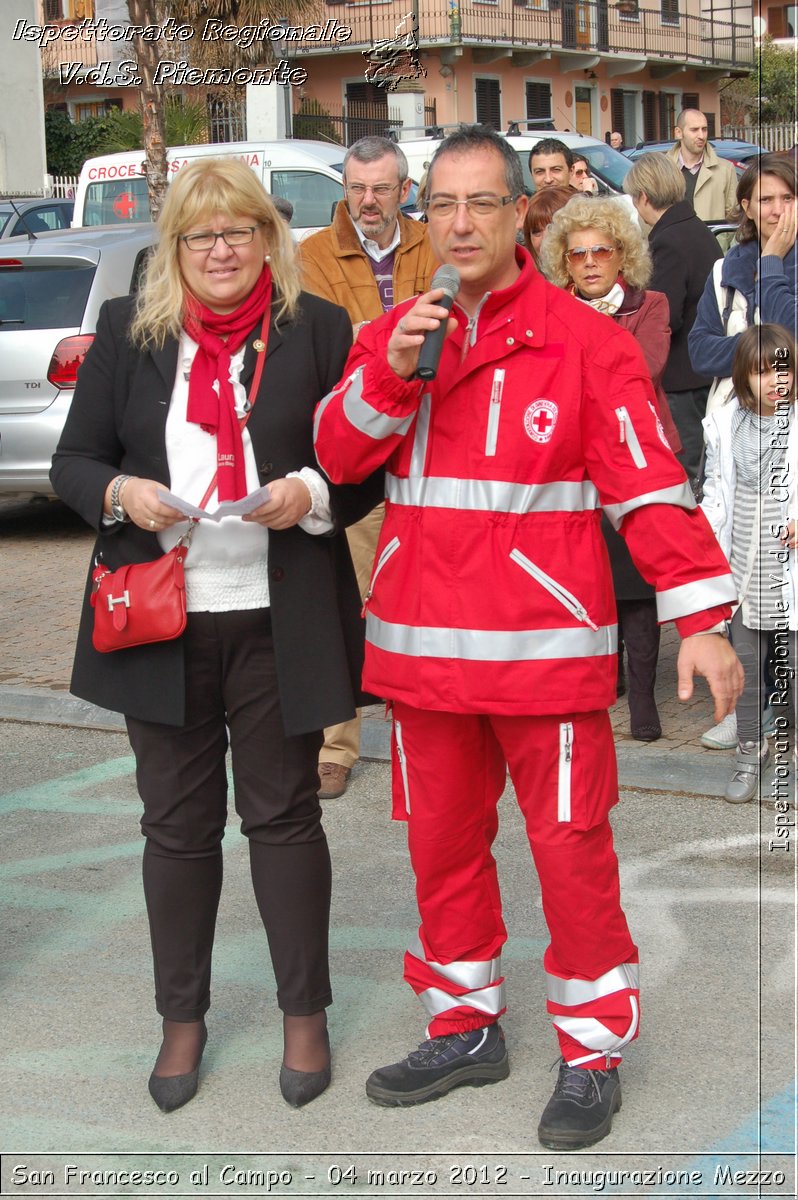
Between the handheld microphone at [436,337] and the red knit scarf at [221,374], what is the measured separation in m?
0.53

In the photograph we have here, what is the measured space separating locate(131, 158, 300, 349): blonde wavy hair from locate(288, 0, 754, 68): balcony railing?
34.7 metres

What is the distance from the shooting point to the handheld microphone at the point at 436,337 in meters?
2.95

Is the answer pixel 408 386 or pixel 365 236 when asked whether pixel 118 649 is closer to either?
pixel 408 386

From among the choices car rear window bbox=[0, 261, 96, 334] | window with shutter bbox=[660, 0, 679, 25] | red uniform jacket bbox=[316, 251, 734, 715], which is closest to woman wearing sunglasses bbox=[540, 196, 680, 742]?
red uniform jacket bbox=[316, 251, 734, 715]

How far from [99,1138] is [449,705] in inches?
48.9

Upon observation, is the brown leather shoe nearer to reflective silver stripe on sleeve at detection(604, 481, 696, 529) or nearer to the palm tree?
reflective silver stripe on sleeve at detection(604, 481, 696, 529)

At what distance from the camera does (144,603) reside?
3.43m

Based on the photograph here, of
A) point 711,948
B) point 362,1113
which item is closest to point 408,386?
point 362,1113

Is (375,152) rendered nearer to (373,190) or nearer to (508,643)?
(373,190)

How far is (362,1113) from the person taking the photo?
3.50 metres

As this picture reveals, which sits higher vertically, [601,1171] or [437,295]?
[437,295]

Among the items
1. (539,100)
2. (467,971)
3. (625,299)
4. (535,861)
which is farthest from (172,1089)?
(539,100)

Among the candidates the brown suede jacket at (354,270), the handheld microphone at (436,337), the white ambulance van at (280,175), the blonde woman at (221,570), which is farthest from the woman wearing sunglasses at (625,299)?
the white ambulance van at (280,175)

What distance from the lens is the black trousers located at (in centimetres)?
356
